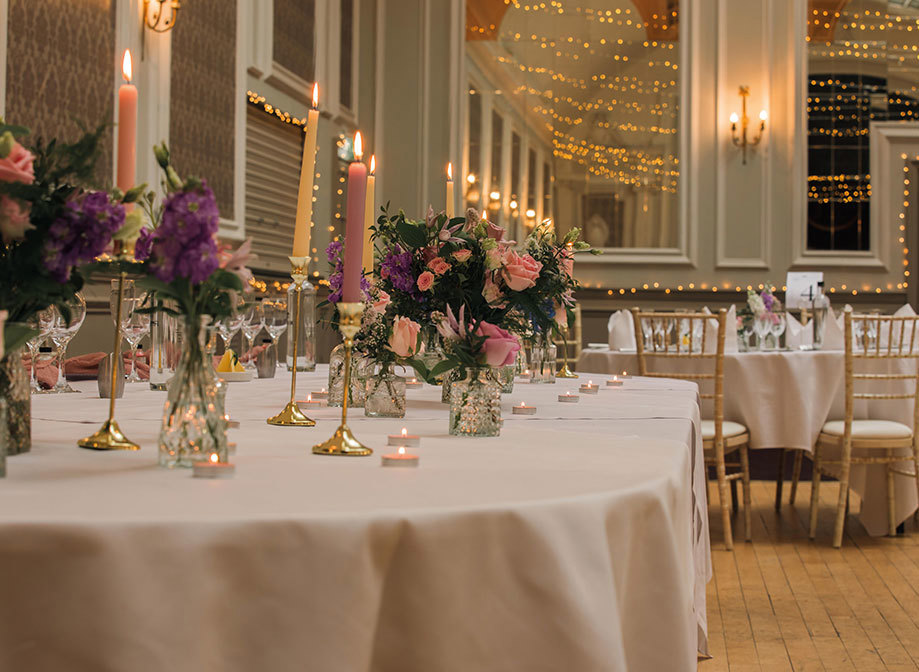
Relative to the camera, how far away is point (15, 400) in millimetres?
1130

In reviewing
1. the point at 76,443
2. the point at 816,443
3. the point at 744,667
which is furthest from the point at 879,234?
the point at 76,443

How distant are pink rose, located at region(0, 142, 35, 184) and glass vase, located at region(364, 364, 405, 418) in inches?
31.6

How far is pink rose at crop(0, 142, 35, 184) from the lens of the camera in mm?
956

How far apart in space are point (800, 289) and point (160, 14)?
424cm

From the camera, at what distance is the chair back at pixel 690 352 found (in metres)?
4.36

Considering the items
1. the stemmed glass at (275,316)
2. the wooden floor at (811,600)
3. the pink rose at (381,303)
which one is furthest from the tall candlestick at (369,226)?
the wooden floor at (811,600)

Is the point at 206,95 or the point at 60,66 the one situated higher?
the point at 206,95

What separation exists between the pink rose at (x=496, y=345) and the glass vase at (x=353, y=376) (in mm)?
297

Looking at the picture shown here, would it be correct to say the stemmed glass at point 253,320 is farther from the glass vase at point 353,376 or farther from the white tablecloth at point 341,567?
the white tablecloth at point 341,567

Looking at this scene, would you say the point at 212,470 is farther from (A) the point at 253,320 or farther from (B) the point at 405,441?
(A) the point at 253,320

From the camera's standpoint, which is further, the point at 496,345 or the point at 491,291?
the point at 491,291

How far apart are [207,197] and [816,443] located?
4185 millimetres

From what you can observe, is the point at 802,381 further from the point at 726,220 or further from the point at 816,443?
the point at 726,220

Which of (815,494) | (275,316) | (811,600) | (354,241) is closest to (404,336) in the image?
(354,241)
